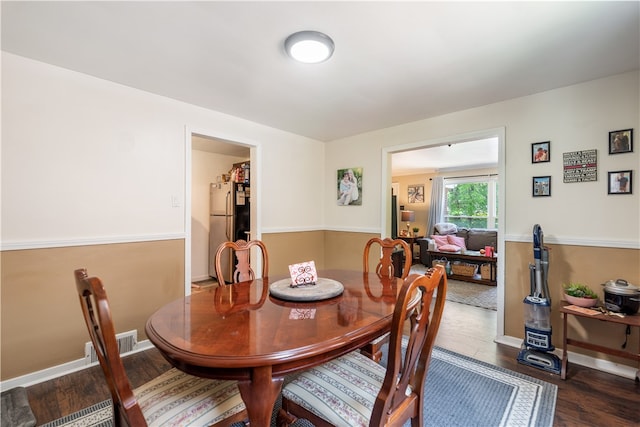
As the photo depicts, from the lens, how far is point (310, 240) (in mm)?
4156

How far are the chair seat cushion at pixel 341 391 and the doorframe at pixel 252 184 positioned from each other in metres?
1.98

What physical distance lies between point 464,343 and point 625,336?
3.77 ft

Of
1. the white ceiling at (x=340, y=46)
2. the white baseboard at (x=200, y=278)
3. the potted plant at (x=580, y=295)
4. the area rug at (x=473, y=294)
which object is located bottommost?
the area rug at (x=473, y=294)

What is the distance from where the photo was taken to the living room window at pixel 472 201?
6559 millimetres

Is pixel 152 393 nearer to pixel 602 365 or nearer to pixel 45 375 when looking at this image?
pixel 45 375

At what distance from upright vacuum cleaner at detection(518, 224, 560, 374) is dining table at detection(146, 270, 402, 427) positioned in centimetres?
154

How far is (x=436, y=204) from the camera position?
280 inches

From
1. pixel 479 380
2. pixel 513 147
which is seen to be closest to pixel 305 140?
pixel 513 147

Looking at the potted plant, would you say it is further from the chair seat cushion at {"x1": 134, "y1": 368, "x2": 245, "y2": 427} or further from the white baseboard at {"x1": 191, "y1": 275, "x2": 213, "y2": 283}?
the white baseboard at {"x1": 191, "y1": 275, "x2": 213, "y2": 283}

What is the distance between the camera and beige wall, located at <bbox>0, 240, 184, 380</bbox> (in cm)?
197

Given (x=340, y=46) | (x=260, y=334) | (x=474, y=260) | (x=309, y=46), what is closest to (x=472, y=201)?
(x=474, y=260)

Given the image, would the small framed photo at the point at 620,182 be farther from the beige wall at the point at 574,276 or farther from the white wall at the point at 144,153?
the beige wall at the point at 574,276

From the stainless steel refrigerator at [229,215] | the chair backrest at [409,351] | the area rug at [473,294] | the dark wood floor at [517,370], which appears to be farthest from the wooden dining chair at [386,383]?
the stainless steel refrigerator at [229,215]

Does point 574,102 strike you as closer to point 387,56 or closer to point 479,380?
point 387,56
